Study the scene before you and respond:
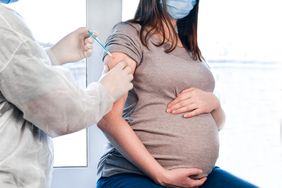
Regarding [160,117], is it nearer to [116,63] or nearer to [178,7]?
[116,63]

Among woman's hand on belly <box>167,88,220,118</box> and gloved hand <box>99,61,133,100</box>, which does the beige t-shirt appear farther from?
gloved hand <box>99,61,133,100</box>

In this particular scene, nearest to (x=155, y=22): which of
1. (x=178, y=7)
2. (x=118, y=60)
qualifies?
(x=178, y=7)

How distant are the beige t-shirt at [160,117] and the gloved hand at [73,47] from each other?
0.27ft

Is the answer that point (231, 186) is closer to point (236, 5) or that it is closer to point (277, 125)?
point (277, 125)

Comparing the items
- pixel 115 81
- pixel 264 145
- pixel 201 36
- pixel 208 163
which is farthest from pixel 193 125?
pixel 264 145

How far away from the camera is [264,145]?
5.36 feet

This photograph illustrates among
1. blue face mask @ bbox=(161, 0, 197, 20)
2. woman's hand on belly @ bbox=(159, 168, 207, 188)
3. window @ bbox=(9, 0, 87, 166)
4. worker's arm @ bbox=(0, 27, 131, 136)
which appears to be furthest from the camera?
window @ bbox=(9, 0, 87, 166)

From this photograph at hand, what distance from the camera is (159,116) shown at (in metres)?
1.16

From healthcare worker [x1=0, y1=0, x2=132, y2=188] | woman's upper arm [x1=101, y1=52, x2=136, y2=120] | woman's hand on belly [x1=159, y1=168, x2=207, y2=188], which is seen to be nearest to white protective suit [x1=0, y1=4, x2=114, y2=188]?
healthcare worker [x1=0, y1=0, x2=132, y2=188]

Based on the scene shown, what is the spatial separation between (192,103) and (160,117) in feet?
0.43

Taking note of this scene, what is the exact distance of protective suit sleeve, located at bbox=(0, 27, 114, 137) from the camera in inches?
29.8

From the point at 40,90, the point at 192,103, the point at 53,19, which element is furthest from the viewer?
the point at 53,19

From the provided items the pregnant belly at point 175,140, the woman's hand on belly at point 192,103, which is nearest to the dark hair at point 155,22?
the woman's hand on belly at point 192,103

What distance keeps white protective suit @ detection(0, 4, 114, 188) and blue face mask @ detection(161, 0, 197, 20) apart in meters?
0.51
